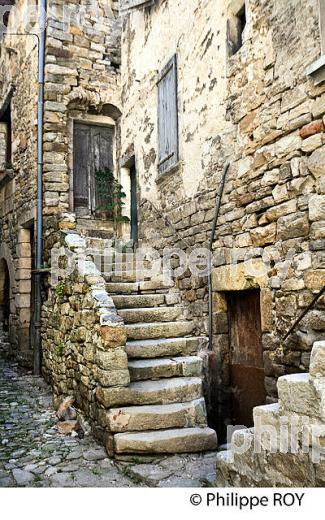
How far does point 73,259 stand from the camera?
474 centimetres

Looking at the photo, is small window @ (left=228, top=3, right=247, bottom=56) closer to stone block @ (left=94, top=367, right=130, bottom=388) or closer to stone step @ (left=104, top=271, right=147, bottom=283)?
stone step @ (left=104, top=271, right=147, bottom=283)

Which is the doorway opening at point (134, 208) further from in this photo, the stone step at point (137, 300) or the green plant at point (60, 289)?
the stone step at point (137, 300)

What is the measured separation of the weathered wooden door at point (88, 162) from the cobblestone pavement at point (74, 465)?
13.6ft

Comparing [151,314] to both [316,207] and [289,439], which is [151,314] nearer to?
[316,207]

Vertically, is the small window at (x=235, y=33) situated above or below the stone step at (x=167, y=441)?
above

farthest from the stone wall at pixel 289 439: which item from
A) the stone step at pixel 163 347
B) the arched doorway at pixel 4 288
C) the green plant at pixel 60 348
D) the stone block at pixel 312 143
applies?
the arched doorway at pixel 4 288

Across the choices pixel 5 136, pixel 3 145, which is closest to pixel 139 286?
pixel 3 145

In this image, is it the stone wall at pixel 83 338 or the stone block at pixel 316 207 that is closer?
the stone block at pixel 316 207

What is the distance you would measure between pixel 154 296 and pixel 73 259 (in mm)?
1018

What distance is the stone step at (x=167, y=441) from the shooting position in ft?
10.4

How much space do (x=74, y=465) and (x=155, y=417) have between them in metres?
0.70

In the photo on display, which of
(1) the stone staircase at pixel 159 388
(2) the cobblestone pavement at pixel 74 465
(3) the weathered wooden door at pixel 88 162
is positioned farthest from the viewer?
(3) the weathered wooden door at pixel 88 162

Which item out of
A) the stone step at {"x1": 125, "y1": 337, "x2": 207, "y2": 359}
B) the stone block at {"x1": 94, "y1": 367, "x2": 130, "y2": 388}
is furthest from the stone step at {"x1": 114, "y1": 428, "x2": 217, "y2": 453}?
the stone step at {"x1": 125, "y1": 337, "x2": 207, "y2": 359}
